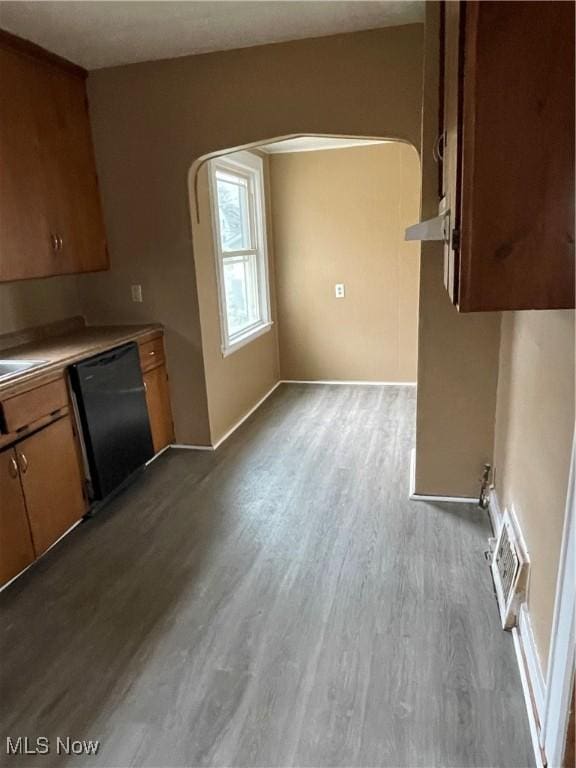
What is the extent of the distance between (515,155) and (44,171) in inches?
103

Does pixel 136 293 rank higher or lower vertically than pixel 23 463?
higher

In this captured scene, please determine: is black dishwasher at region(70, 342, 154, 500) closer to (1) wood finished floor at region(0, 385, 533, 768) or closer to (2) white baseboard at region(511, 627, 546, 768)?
(1) wood finished floor at region(0, 385, 533, 768)

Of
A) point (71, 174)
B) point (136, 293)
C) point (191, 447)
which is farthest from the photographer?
point (191, 447)

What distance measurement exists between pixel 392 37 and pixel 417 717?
305cm

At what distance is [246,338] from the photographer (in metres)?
4.39

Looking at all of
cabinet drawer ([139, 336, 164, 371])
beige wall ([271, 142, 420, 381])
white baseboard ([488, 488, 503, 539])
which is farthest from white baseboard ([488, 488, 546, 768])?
beige wall ([271, 142, 420, 381])

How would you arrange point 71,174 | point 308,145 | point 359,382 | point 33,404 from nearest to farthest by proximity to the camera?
point 33,404, point 71,174, point 308,145, point 359,382

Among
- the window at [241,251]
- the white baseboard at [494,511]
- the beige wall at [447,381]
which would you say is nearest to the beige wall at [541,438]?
the white baseboard at [494,511]

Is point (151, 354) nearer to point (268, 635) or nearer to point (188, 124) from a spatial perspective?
point (188, 124)

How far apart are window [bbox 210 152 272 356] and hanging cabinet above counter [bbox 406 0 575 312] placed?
280 centimetres

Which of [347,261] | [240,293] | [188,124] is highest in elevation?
[188,124]

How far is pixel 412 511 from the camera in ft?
9.12

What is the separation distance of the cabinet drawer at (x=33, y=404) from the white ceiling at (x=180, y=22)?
1.69 metres

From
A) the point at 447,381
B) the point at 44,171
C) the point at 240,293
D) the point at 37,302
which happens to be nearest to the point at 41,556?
the point at 37,302
